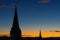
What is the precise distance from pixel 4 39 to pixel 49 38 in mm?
24108

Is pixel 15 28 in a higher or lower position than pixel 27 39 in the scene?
higher

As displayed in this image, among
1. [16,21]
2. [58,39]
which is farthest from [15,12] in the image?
[58,39]

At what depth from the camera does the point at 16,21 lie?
71938 millimetres

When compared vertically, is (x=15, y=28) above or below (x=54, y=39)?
above

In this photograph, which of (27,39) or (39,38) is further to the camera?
(27,39)

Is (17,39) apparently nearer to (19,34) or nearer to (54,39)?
(19,34)

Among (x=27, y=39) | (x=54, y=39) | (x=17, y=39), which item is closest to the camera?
(x=17, y=39)

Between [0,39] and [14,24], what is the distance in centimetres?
1705

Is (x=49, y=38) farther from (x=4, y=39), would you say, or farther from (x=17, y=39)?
(x=17, y=39)

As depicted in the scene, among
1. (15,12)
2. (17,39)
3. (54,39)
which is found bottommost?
(54,39)

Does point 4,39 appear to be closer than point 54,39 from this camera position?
Yes

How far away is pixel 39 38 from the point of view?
89625 mm

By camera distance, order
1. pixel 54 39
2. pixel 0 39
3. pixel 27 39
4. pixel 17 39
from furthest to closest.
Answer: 1. pixel 54 39
2. pixel 27 39
3. pixel 0 39
4. pixel 17 39

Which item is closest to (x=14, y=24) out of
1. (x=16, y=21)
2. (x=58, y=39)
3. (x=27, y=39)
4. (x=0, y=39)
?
(x=16, y=21)
